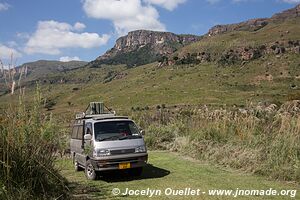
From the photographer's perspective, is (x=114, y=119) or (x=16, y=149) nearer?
(x=16, y=149)

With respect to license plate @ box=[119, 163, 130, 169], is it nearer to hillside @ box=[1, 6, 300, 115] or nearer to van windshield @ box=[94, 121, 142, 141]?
van windshield @ box=[94, 121, 142, 141]

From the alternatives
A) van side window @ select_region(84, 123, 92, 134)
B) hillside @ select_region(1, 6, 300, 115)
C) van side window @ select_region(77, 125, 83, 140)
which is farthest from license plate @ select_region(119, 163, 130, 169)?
hillside @ select_region(1, 6, 300, 115)

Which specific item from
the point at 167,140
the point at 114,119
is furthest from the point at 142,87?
the point at 114,119

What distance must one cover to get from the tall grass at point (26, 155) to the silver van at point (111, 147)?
2933mm

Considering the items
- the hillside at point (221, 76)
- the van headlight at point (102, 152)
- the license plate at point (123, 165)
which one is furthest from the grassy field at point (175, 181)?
the hillside at point (221, 76)

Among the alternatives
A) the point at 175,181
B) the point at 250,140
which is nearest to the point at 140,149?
the point at 175,181

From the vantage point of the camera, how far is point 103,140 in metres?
11.1

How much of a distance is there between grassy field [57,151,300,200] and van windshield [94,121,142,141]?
1.25 m

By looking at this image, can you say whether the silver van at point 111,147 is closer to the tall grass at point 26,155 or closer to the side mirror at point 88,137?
the side mirror at point 88,137

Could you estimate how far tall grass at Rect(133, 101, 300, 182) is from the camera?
34.0 feet

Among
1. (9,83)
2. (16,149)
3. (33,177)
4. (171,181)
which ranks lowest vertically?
(171,181)

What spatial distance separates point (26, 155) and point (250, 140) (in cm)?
750

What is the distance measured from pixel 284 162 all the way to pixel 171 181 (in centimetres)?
306

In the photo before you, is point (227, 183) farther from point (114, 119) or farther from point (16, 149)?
point (16, 149)
